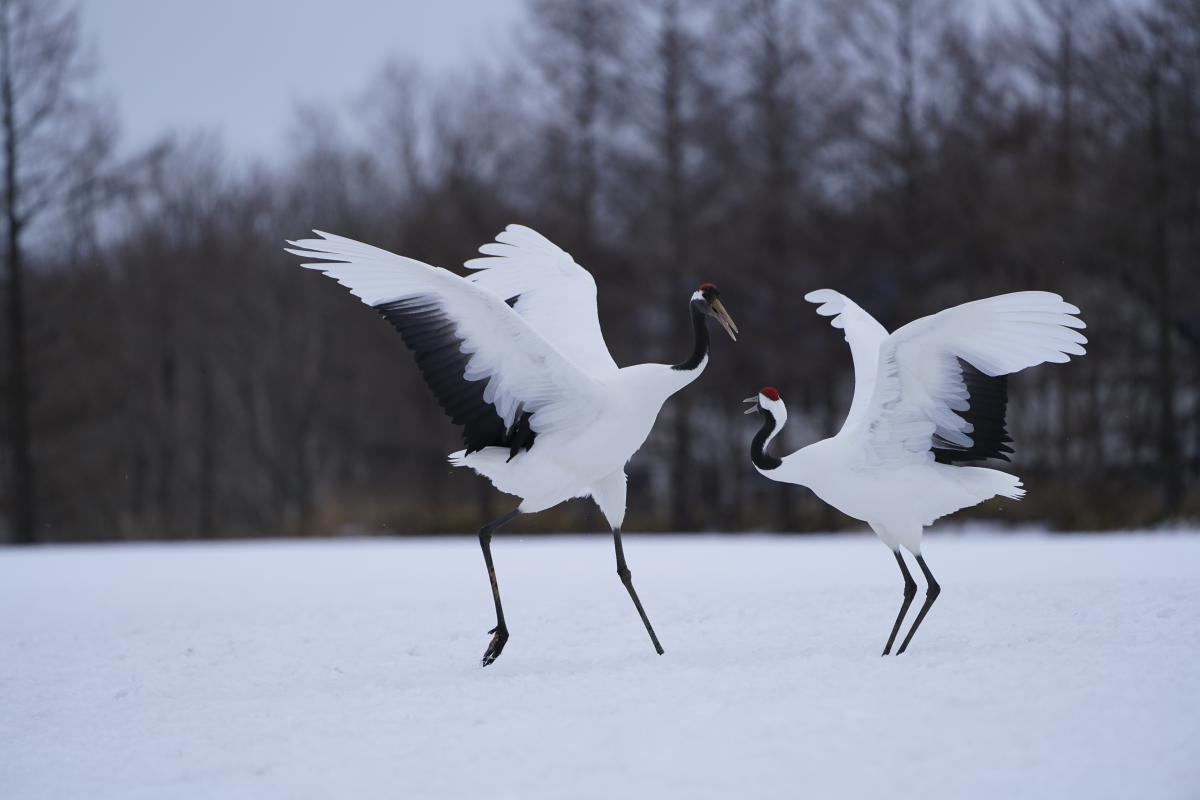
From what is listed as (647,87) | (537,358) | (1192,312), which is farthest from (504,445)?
(647,87)

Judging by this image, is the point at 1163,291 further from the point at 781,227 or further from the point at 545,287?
the point at 545,287

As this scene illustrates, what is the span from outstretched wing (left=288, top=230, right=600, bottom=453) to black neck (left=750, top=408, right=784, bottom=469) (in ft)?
2.36

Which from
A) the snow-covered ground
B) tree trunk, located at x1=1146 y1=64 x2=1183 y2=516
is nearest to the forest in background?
tree trunk, located at x1=1146 y1=64 x2=1183 y2=516

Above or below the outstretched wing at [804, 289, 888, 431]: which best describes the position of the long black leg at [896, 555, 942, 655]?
below

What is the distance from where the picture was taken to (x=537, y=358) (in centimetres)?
572

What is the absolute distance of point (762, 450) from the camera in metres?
5.82

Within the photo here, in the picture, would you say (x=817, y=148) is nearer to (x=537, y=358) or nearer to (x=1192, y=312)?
(x=1192, y=312)

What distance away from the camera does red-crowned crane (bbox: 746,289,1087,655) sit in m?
5.37

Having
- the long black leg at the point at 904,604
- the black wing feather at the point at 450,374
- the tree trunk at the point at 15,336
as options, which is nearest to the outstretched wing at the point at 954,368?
the long black leg at the point at 904,604

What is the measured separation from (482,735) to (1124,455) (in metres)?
14.6

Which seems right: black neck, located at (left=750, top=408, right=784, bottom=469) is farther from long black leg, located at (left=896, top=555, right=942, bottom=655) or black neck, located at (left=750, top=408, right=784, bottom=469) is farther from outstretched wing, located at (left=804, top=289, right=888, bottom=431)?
long black leg, located at (left=896, top=555, right=942, bottom=655)

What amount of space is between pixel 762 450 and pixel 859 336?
3.10ft

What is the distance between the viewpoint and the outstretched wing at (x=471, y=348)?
559 centimetres

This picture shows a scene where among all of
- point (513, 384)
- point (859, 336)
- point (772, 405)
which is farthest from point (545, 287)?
point (859, 336)
